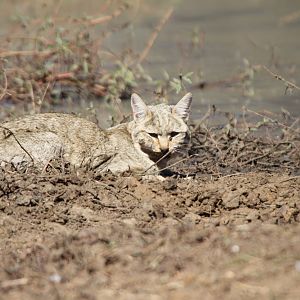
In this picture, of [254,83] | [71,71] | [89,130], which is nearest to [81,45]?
[71,71]

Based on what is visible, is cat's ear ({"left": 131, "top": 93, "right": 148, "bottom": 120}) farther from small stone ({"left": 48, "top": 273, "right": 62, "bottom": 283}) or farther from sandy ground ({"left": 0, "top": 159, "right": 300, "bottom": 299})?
small stone ({"left": 48, "top": 273, "right": 62, "bottom": 283})

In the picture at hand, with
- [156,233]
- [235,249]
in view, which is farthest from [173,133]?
[235,249]

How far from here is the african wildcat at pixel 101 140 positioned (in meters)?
8.65

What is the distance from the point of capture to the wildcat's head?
8.66 meters

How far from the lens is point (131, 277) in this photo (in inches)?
226

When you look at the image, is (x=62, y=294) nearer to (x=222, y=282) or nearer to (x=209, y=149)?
(x=222, y=282)

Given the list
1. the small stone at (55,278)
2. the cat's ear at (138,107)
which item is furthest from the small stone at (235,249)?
the cat's ear at (138,107)

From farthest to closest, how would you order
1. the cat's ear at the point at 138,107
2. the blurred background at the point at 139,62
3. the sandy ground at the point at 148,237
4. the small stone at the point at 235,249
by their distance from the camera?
the blurred background at the point at 139,62 < the cat's ear at the point at 138,107 < the small stone at the point at 235,249 < the sandy ground at the point at 148,237

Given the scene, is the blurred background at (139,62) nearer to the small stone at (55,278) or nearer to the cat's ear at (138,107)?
the cat's ear at (138,107)

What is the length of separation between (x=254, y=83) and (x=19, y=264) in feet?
27.5

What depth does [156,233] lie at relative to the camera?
21.5ft

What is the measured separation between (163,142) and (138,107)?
512mm

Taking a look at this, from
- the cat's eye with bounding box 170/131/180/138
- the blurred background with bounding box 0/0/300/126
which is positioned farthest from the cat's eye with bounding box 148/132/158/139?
the blurred background with bounding box 0/0/300/126

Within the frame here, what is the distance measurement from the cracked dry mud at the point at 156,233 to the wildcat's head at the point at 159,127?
41 cm
